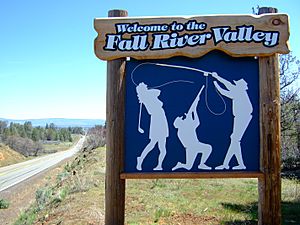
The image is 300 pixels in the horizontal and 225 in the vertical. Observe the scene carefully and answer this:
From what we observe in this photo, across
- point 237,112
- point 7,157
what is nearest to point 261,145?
point 237,112

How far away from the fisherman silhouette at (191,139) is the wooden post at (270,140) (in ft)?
2.23

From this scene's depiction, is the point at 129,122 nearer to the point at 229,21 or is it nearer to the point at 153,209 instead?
the point at 229,21

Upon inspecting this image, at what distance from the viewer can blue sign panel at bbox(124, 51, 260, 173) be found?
458cm


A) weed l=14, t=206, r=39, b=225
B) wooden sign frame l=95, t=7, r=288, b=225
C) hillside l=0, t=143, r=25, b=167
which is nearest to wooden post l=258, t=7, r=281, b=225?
wooden sign frame l=95, t=7, r=288, b=225

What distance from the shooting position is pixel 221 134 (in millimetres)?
4598

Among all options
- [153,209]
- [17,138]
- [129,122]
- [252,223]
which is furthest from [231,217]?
[17,138]

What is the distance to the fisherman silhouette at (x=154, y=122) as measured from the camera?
4574 mm

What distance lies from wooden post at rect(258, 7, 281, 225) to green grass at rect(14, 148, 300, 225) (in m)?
2.46

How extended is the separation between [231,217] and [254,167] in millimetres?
3128

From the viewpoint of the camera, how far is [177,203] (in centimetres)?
895

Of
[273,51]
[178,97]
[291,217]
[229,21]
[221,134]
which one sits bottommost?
[291,217]

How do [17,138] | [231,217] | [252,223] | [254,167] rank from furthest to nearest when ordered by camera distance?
1. [17,138]
2. [231,217]
3. [252,223]
4. [254,167]

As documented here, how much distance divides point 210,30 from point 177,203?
5326mm

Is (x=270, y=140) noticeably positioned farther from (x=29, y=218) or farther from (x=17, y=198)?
(x=17, y=198)
